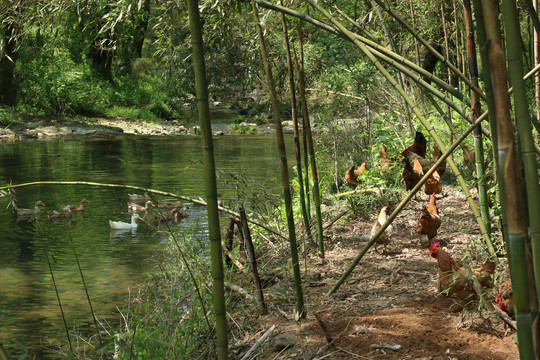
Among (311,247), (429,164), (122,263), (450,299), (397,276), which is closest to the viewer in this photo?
(450,299)

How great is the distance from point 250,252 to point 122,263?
134 inches

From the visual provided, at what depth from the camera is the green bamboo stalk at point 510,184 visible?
37.2 inches

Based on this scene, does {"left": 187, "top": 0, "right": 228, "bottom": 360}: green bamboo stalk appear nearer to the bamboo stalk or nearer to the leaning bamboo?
the leaning bamboo

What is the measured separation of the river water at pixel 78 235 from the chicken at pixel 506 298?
1.31 metres

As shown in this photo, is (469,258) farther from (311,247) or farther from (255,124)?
(255,124)

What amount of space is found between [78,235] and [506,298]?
598 centimetres

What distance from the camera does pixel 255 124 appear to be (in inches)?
939

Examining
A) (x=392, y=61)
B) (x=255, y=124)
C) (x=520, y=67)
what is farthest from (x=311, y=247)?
(x=255, y=124)

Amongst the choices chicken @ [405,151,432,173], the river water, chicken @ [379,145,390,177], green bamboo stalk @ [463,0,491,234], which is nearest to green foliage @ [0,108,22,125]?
the river water

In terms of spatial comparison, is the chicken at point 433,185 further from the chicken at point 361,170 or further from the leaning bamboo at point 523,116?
the leaning bamboo at point 523,116

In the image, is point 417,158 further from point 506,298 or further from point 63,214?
point 63,214

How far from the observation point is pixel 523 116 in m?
0.98

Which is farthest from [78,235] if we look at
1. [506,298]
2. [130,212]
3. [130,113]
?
[130,113]

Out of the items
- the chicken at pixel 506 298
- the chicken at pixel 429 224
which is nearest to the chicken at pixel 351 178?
the chicken at pixel 429 224
